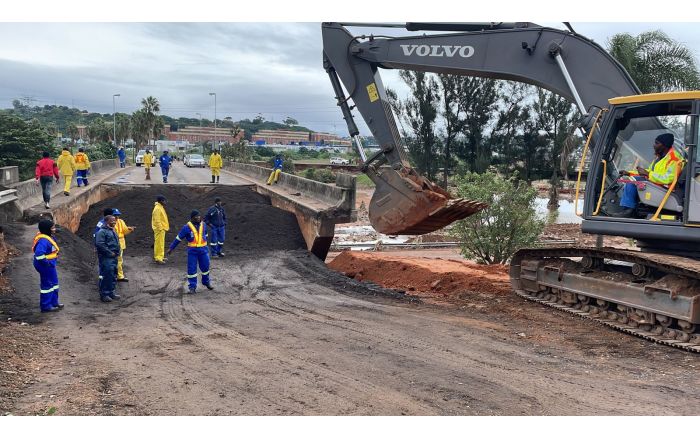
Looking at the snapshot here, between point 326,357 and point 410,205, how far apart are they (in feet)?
12.4

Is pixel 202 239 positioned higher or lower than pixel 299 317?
higher

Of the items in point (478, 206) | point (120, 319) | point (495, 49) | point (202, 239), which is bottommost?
point (120, 319)

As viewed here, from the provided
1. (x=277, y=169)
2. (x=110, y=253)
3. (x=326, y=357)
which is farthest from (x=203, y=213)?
(x=326, y=357)

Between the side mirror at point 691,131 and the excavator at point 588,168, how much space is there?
0.01 metres

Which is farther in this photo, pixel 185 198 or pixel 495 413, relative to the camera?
pixel 185 198

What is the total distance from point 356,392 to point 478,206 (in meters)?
5.39

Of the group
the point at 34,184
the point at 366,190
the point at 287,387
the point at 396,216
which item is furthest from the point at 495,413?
the point at 366,190

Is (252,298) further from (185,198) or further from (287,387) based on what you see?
(185,198)

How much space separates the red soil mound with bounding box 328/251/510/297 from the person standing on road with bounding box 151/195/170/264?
181 inches

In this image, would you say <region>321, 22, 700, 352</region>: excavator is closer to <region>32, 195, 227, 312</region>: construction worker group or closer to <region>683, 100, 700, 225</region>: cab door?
<region>683, 100, 700, 225</region>: cab door

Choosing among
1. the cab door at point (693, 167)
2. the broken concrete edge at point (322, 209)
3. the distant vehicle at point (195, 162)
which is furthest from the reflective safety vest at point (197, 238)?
the distant vehicle at point (195, 162)

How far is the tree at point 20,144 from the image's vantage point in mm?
39000

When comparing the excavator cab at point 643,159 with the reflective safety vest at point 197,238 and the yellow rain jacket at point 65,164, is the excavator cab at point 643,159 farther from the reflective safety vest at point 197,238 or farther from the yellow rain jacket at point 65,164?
the yellow rain jacket at point 65,164

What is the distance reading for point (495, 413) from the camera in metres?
5.57
